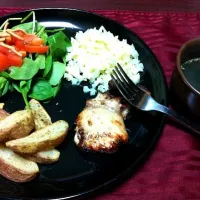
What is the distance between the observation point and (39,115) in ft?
5.06

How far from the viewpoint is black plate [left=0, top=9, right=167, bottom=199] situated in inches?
52.3

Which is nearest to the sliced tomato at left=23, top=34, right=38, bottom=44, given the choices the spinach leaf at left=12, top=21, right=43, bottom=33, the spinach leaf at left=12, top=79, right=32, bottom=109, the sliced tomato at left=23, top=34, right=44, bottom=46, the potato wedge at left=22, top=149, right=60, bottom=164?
the sliced tomato at left=23, top=34, right=44, bottom=46

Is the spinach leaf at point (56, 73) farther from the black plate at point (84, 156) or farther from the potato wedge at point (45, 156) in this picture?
the potato wedge at point (45, 156)

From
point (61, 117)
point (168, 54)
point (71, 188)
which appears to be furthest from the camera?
point (168, 54)

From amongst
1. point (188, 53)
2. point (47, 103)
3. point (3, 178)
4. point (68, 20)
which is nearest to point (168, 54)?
point (188, 53)

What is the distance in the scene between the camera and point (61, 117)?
5.34 feet

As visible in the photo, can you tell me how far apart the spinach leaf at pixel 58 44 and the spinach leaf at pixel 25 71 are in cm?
13

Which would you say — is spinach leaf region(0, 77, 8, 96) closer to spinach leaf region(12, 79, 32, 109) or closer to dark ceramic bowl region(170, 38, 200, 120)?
spinach leaf region(12, 79, 32, 109)

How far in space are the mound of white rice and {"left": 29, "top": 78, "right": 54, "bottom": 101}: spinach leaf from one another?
0.43 feet

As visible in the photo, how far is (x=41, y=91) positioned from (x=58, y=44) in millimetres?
254

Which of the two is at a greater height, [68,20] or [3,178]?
[68,20]

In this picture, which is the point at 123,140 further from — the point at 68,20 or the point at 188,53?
the point at 68,20

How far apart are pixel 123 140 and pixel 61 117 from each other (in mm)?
313

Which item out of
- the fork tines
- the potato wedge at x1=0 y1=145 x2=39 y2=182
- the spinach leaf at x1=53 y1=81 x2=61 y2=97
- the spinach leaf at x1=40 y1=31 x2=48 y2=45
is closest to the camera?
the potato wedge at x1=0 y1=145 x2=39 y2=182
